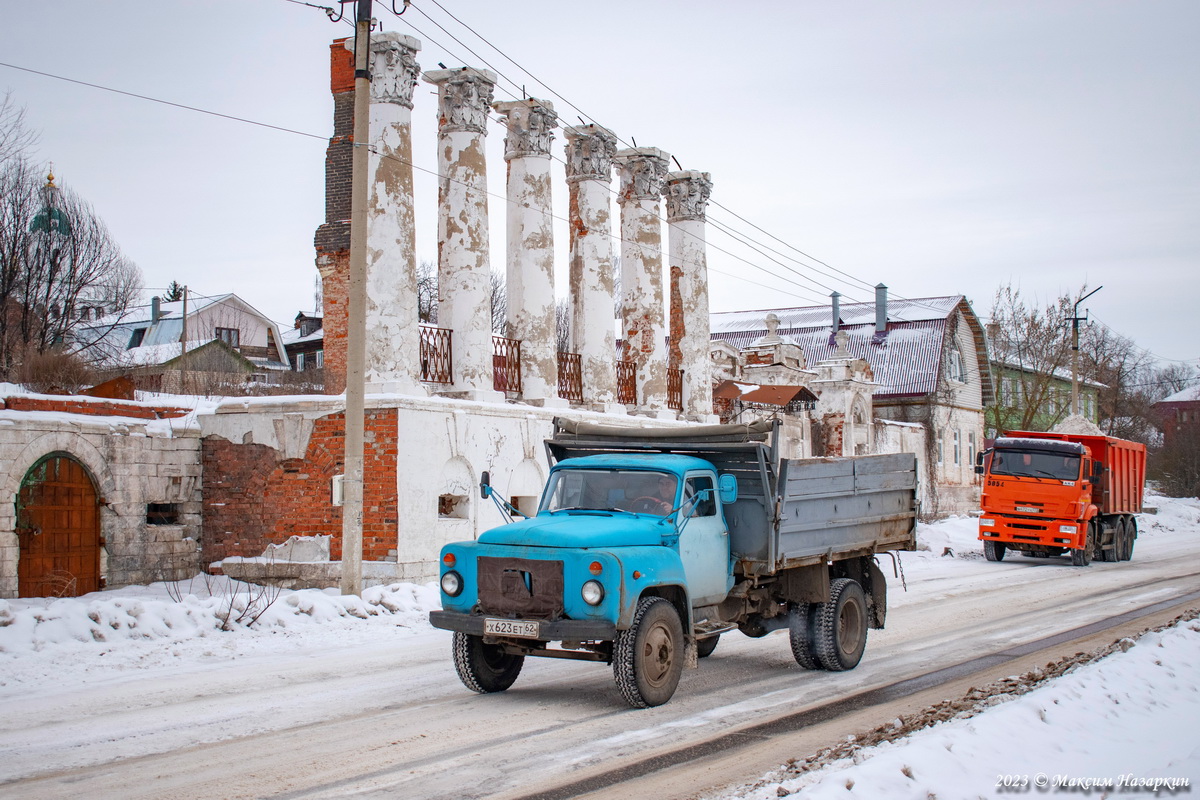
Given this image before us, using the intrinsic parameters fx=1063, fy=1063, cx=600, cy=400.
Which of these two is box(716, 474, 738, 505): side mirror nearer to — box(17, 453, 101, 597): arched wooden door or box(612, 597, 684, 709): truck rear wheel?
box(612, 597, 684, 709): truck rear wheel

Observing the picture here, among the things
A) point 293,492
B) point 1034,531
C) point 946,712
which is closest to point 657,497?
point 946,712

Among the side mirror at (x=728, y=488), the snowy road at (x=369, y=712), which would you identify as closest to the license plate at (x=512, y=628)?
the snowy road at (x=369, y=712)

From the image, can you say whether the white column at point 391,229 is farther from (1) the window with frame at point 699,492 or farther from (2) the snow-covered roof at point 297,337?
(2) the snow-covered roof at point 297,337

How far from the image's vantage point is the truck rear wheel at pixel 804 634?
10812 millimetres

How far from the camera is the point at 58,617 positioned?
11.8 meters

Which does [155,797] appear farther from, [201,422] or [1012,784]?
[201,422]

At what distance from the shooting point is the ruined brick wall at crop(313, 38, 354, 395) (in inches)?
823

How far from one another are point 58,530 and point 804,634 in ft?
35.9

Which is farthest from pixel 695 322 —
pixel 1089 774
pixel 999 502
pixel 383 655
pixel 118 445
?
pixel 1089 774

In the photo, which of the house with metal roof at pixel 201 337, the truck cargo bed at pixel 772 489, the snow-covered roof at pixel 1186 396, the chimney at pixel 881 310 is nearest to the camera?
the truck cargo bed at pixel 772 489

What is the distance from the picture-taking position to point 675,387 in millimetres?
26516

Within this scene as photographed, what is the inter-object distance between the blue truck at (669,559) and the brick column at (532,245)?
9.68 m

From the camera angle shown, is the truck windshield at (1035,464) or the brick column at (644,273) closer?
the truck windshield at (1035,464)

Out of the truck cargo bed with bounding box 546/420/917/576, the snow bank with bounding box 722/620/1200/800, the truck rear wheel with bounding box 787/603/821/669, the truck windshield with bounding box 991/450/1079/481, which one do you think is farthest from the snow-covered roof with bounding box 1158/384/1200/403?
the snow bank with bounding box 722/620/1200/800
